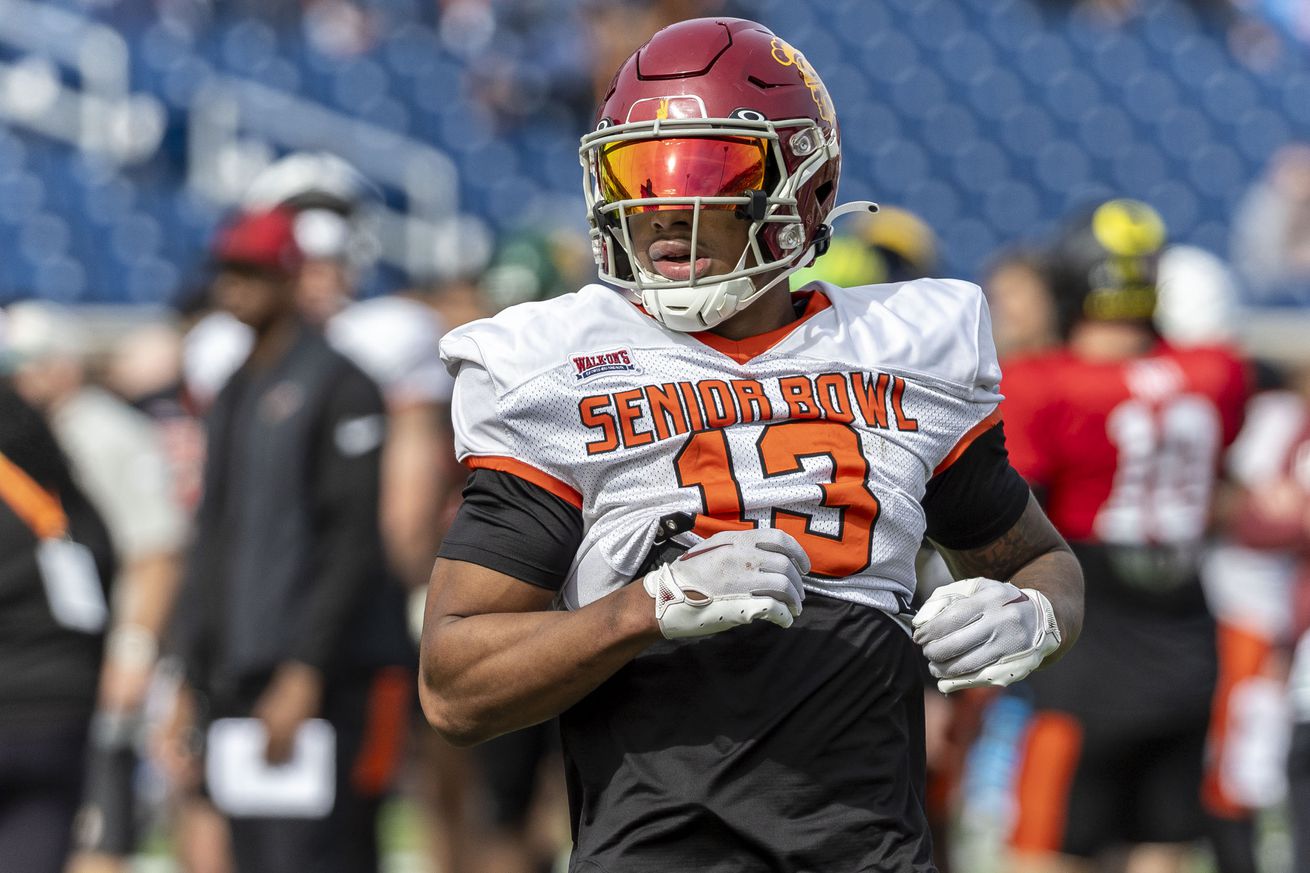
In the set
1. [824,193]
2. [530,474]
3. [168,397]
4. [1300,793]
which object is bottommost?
[168,397]

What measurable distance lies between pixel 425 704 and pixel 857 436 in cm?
61

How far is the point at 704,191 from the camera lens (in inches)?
87.7

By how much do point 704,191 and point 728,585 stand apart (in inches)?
20.9

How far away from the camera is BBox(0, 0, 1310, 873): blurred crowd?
4.25 meters

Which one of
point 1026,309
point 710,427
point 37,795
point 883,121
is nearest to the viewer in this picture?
point 710,427

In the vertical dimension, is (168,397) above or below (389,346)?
below

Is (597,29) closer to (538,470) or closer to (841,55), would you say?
(841,55)

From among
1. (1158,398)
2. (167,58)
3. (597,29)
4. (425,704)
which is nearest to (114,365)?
(167,58)

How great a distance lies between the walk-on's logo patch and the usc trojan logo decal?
434mm

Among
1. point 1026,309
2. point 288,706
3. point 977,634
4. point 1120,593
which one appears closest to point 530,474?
point 977,634

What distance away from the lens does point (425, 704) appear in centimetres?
221

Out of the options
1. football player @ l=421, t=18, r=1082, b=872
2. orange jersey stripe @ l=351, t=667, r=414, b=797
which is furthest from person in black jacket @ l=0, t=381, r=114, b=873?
football player @ l=421, t=18, r=1082, b=872

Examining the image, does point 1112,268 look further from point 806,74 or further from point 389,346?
point 806,74

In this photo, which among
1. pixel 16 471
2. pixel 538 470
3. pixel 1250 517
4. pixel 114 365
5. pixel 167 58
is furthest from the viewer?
pixel 167 58
